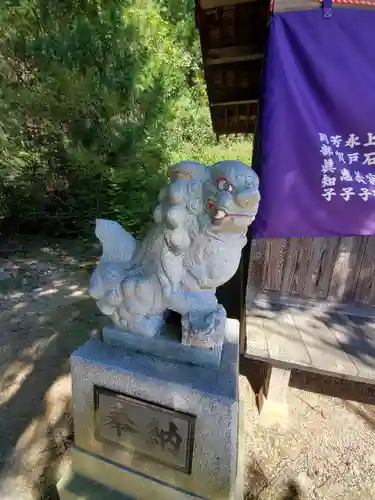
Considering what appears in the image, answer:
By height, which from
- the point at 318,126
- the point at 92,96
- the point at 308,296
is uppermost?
the point at 92,96

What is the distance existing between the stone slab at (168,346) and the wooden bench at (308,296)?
3.13 ft

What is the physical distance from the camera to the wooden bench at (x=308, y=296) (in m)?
2.63

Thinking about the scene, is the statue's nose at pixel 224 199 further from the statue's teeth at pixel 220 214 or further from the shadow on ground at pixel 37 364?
the shadow on ground at pixel 37 364

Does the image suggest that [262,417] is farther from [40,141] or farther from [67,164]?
[40,141]

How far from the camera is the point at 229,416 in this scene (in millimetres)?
1475

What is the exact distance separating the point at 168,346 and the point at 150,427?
406 mm

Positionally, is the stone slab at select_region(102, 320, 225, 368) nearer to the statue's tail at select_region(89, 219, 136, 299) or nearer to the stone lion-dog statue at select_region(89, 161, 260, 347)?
the stone lion-dog statue at select_region(89, 161, 260, 347)

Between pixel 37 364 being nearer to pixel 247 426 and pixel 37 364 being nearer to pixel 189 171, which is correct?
pixel 247 426

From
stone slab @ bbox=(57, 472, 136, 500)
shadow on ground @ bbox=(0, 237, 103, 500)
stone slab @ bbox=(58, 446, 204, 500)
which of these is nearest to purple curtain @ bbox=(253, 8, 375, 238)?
stone slab @ bbox=(58, 446, 204, 500)

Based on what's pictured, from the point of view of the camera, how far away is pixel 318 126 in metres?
2.16

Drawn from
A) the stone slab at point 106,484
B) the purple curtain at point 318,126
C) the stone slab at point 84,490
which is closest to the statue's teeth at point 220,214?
the purple curtain at point 318,126

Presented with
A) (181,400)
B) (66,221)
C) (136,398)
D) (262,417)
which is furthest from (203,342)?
(66,221)

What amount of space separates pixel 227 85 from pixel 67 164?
2.62m

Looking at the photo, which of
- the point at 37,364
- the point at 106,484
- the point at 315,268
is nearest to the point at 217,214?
the point at 106,484
